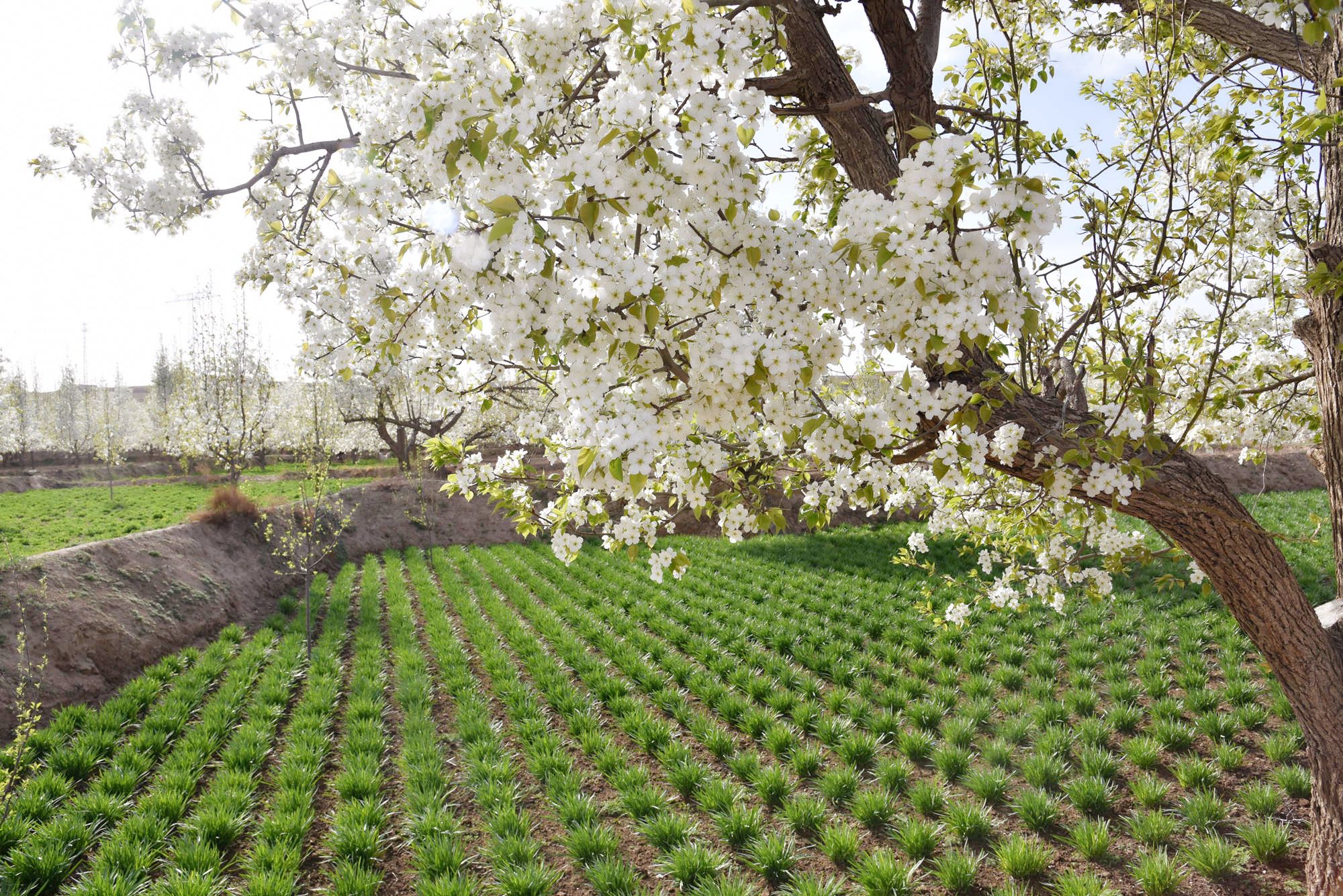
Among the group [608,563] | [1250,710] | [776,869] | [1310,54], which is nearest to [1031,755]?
[1250,710]

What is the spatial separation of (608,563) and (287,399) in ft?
118

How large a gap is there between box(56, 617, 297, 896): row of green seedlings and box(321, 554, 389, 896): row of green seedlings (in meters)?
0.75

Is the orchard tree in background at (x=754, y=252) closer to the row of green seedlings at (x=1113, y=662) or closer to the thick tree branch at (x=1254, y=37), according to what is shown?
the thick tree branch at (x=1254, y=37)

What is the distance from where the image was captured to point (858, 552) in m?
10.3

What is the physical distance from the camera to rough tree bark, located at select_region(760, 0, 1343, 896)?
2324 millimetres

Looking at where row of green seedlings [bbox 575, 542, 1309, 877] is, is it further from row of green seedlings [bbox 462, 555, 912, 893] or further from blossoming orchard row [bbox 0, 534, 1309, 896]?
row of green seedlings [bbox 462, 555, 912, 893]

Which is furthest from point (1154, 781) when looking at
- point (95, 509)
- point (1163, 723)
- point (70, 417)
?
point (70, 417)

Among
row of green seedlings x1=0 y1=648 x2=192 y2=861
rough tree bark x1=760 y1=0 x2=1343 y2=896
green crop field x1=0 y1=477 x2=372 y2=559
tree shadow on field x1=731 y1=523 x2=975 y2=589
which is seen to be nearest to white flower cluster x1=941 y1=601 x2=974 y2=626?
rough tree bark x1=760 y1=0 x2=1343 y2=896

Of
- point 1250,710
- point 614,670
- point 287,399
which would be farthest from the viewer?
point 287,399

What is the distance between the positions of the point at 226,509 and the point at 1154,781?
438 inches

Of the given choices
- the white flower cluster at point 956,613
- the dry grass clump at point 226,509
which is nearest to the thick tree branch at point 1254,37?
the white flower cluster at point 956,613

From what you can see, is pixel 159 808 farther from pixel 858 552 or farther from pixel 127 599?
pixel 858 552

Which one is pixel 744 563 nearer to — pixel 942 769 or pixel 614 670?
pixel 614 670

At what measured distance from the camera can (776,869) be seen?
315 cm
